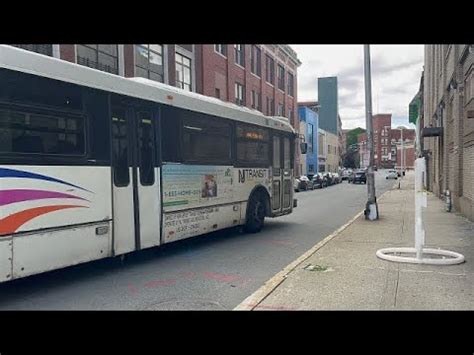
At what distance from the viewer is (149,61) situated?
71.8 feet

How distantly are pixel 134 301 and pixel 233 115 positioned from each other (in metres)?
5.39

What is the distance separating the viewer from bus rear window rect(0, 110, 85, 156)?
202 inches

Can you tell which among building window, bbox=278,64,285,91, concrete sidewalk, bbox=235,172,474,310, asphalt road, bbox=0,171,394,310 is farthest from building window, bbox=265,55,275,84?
concrete sidewalk, bbox=235,172,474,310

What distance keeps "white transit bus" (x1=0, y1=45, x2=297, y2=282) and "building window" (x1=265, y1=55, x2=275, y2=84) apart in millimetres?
30871

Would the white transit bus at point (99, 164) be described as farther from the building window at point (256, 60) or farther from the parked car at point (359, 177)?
the parked car at point (359, 177)

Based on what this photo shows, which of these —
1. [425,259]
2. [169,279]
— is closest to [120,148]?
[169,279]

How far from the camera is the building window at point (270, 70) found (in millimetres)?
39375

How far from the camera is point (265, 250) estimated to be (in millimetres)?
8594

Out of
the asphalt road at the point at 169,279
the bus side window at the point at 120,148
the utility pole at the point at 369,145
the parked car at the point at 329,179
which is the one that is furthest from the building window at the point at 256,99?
the bus side window at the point at 120,148

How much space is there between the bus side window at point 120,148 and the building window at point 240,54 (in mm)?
26442

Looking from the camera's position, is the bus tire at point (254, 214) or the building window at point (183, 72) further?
the building window at point (183, 72)

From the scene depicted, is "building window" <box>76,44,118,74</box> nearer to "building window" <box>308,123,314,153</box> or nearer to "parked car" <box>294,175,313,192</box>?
"parked car" <box>294,175,313,192</box>
